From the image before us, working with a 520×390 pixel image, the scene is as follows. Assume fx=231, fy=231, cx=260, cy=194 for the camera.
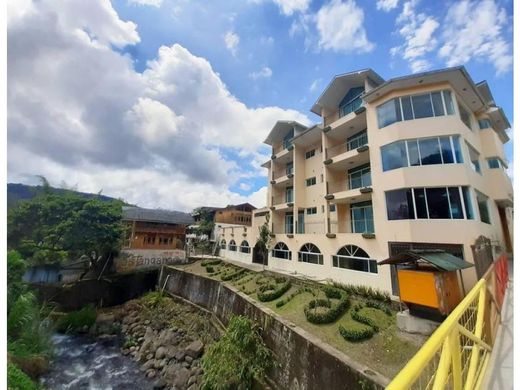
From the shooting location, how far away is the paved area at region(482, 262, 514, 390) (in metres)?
2.69

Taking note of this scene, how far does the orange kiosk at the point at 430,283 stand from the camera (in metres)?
7.20

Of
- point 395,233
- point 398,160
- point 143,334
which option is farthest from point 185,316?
point 398,160

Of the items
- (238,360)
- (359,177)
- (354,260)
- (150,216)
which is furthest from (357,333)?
(150,216)

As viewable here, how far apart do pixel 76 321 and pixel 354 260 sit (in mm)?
18982

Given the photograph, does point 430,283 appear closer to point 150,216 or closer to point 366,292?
point 366,292

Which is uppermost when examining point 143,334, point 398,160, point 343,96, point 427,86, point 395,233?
point 343,96

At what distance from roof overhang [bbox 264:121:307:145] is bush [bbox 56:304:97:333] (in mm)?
20959

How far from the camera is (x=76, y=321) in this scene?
16.0m

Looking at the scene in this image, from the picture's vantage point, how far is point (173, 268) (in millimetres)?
23250

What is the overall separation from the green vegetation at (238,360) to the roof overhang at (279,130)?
17290 mm

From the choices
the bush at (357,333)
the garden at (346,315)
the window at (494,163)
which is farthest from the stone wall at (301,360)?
the window at (494,163)

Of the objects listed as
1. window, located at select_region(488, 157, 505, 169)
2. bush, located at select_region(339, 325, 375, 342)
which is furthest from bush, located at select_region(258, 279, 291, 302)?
window, located at select_region(488, 157, 505, 169)

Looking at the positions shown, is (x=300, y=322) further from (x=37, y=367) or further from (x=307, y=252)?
(x=37, y=367)

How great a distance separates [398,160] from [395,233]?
359cm
